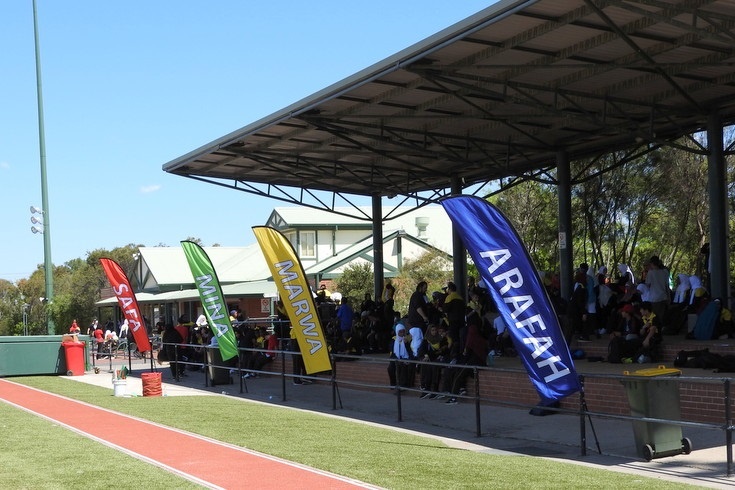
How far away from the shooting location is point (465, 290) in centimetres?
2839

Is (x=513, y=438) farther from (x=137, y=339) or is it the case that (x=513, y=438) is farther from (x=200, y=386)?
(x=137, y=339)

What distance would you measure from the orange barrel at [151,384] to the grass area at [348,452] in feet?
7.36

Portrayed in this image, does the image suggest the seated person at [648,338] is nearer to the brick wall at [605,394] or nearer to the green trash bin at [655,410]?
the brick wall at [605,394]

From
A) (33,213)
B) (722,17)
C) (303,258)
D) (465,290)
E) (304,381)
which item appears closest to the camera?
(722,17)

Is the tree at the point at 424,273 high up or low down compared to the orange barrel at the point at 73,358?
up

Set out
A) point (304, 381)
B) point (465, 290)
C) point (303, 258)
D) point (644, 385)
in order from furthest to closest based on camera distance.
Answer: point (303, 258) → point (465, 290) → point (304, 381) → point (644, 385)

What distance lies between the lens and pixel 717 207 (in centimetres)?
1955

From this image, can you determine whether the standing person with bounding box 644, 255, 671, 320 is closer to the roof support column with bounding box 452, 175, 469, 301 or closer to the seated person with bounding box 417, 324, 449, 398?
the seated person with bounding box 417, 324, 449, 398

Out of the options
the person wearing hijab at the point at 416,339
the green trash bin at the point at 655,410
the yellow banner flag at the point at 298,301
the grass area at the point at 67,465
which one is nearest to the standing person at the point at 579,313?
the person wearing hijab at the point at 416,339

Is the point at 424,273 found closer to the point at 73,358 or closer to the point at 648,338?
the point at 73,358

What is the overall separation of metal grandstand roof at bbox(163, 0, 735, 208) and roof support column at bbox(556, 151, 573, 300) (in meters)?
0.52

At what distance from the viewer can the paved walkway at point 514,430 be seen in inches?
420

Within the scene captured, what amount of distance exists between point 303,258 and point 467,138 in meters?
30.5

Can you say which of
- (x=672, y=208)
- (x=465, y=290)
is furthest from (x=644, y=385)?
(x=672, y=208)
